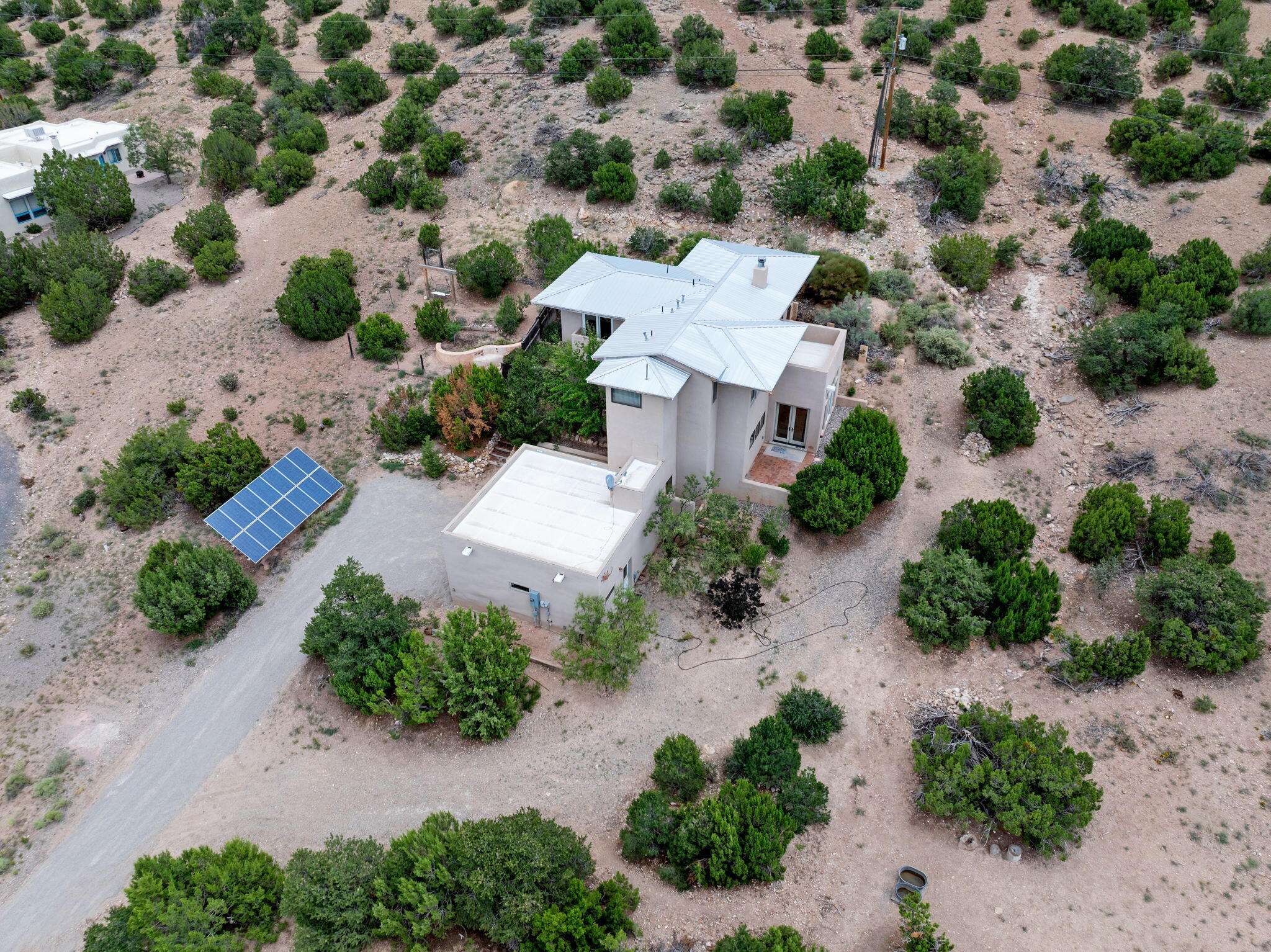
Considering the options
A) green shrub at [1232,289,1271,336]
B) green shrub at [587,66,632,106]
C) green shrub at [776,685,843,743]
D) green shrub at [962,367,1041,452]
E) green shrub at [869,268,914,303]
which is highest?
green shrub at [587,66,632,106]

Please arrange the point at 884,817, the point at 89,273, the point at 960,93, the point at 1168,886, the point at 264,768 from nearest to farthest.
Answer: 1. the point at 1168,886
2. the point at 884,817
3. the point at 264,768
4. the point at 89,273
5. the point at 960,93

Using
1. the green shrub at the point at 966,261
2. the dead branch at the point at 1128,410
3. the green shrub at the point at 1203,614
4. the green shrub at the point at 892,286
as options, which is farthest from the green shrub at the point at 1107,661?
the green shrub at the point at 966,261

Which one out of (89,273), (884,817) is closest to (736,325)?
(884,817)

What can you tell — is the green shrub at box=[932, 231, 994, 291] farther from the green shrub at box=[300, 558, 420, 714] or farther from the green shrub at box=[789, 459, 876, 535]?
the green shrub at box=[300, 558, 420, 714]

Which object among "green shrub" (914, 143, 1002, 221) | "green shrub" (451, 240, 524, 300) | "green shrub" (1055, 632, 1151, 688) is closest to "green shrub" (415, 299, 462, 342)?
"green shrub" (451, 240, 524, 300)

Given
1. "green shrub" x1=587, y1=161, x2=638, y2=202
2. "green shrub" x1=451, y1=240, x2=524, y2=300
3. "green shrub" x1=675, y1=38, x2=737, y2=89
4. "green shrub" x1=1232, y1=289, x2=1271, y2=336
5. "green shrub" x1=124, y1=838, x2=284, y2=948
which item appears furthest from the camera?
"green shrub" x1=675, y1=38, x2=737, y2=89

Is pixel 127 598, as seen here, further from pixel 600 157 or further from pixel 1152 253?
pixel 1152 253
